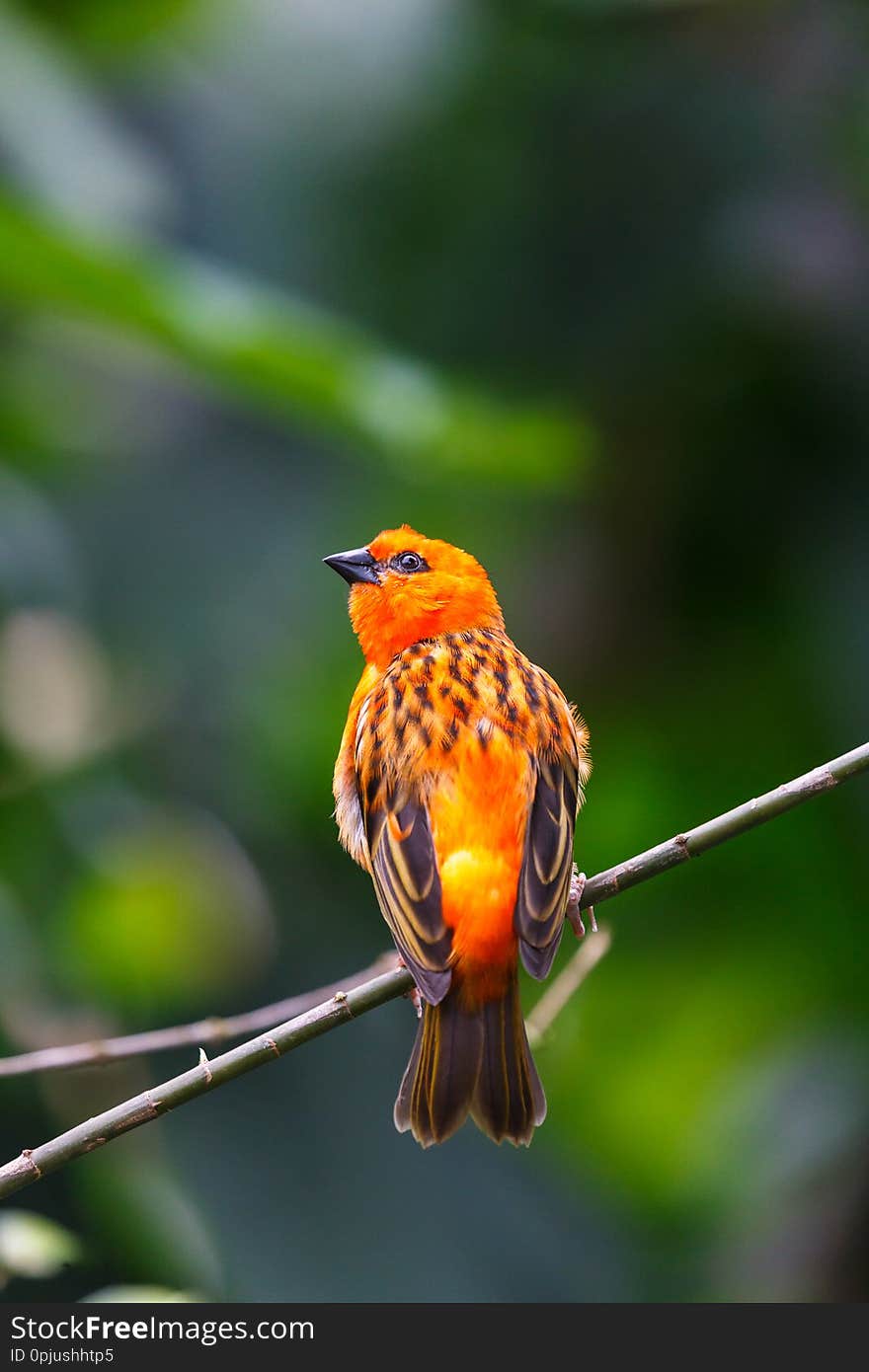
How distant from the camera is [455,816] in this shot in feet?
10.2

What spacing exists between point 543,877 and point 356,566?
33.8 inches

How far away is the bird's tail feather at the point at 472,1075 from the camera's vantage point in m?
2.91

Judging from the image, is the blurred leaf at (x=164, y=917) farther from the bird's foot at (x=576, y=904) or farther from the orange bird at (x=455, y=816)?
the bird's foot at (x=576, y=904)

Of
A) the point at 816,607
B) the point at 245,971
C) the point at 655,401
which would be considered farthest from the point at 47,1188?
the point at 655,401

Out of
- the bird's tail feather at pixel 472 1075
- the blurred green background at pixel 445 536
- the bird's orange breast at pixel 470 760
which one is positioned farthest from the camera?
the blurred green background at pixel 445 536

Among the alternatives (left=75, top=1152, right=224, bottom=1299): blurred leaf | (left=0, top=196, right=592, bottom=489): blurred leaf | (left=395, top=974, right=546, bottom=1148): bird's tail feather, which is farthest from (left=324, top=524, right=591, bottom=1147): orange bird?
(left=75, top=1152, right=224, bottom=1299): blurred leaf

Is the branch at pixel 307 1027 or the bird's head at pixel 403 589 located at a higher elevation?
the bird's head at pixel 403 589

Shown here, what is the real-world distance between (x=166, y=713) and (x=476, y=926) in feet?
9.42

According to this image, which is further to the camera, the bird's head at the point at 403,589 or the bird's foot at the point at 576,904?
the bird's head at the point at 403,589

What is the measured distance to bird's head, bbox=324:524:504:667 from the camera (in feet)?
11.5

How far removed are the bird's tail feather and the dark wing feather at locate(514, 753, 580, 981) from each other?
0.50 feet

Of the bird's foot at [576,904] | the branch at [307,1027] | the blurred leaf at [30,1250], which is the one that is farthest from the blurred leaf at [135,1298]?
the bird's foot at [576,904]

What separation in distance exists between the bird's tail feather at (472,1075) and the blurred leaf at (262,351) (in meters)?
1.43

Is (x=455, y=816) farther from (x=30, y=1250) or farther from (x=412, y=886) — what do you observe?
(x=30, y=1250)
